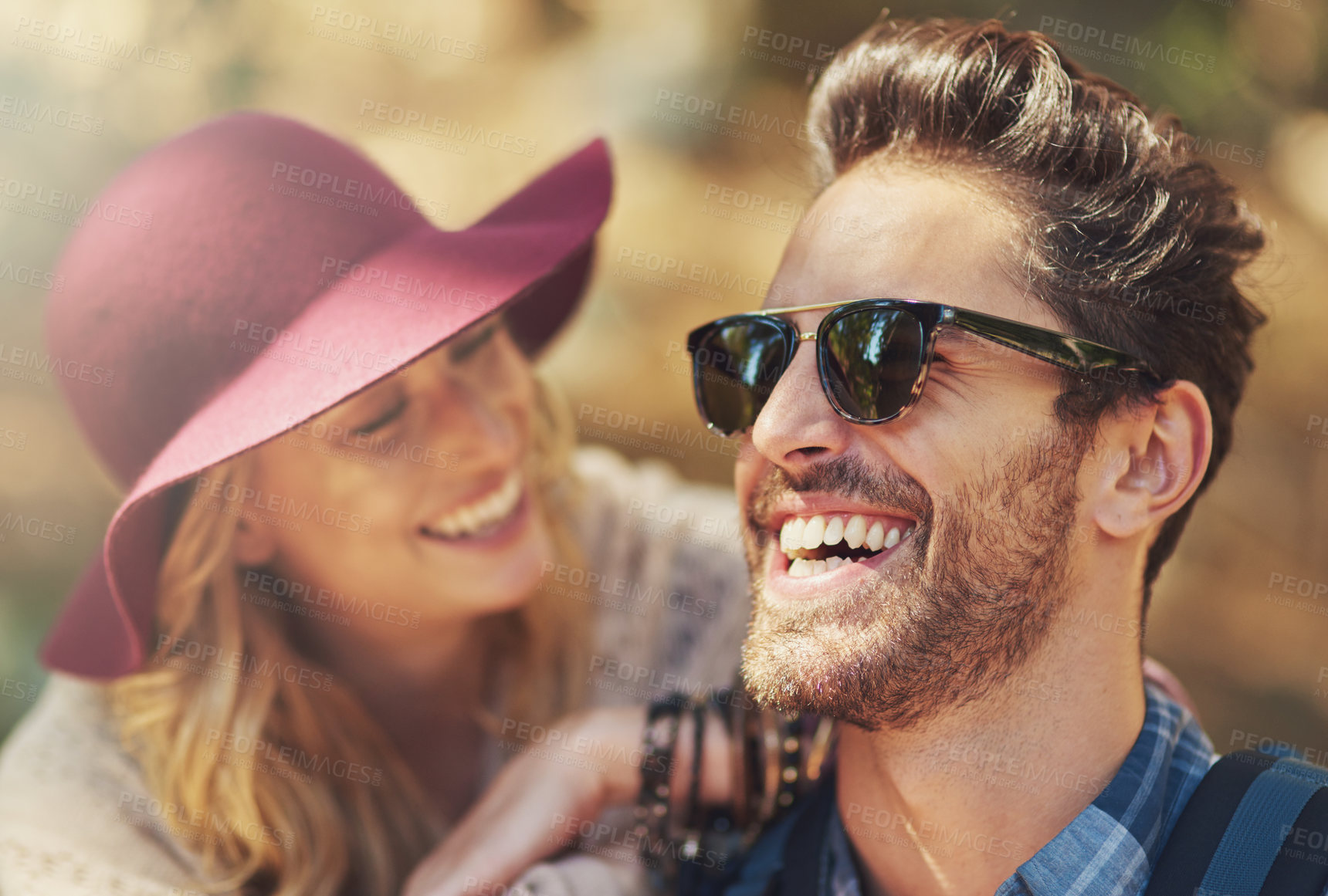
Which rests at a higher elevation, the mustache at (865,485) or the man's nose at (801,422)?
the man's nose at (801,422)

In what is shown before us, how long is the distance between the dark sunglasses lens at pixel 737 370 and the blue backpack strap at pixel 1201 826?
98cm

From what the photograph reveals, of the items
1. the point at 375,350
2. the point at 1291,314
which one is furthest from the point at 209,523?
the point at 1291,314

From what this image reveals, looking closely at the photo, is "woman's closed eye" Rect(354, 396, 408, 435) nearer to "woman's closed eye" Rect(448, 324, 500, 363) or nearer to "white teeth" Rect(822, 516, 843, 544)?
"woman's closed eye" Rect(448, 324, 500, 363)

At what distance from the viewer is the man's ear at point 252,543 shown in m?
2.25

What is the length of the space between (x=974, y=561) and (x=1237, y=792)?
1.84 ft

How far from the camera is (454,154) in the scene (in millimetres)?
4441

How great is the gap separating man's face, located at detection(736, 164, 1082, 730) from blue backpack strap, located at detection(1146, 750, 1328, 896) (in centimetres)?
36

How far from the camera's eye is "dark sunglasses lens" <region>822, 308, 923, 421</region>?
152cm

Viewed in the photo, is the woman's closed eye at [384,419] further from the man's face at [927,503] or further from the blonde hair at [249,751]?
the man's face at [927,503]

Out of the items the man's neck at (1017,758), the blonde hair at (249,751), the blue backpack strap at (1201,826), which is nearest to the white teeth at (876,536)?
the man's neck at (1017,758)

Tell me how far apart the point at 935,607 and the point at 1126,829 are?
47 centimetres

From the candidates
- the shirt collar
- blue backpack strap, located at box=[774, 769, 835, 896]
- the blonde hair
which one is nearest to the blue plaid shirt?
the shirt collar

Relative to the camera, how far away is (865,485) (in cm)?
156

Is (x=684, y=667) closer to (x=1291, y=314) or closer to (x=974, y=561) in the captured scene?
(x=974, y=561)
